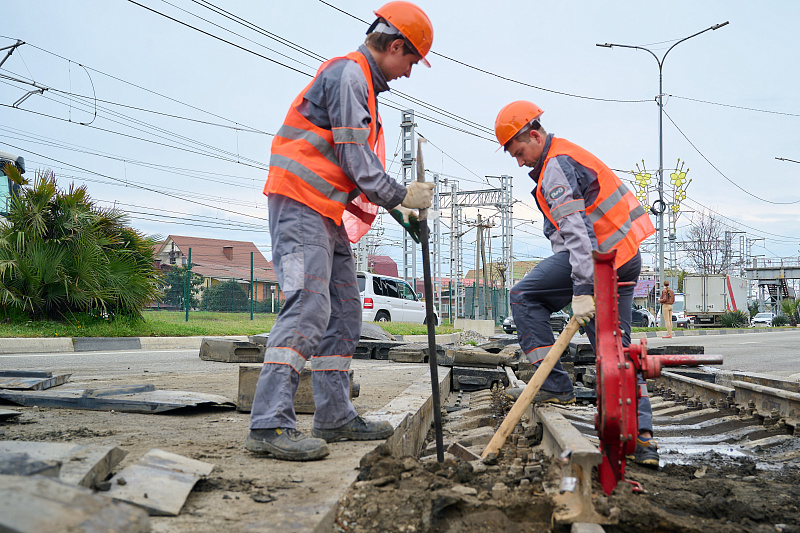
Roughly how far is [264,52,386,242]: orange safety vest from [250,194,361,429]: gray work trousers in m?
0.06

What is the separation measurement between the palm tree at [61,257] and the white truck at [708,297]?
112 feet

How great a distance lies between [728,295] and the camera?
37.5 meters

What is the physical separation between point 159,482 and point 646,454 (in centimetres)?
230

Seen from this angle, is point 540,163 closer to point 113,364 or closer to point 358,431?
point 358,431

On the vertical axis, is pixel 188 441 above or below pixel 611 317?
below

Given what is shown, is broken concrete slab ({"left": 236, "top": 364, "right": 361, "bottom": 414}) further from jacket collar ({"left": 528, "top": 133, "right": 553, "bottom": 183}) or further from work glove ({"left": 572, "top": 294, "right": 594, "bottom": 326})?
jacket collar ({"left": 528, "top": 133, "right": 553, "bottom": 183})

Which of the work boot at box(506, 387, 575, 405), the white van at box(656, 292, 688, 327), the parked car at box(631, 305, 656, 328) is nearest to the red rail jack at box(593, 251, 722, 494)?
the work boot at box(506, 387, 575, 405)

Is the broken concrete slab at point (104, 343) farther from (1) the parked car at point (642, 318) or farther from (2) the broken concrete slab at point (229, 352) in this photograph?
(1) the parked car at point (642, 318)

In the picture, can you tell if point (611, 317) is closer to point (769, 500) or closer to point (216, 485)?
point (769, 500)

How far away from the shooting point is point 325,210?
2.98 meters

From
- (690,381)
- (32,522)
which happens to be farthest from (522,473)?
(690,381)

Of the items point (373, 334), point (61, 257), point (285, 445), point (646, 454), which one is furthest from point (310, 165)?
point (61, 257)

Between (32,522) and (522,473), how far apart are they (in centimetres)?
189

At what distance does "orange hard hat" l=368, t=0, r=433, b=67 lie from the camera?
A: 3111mm
